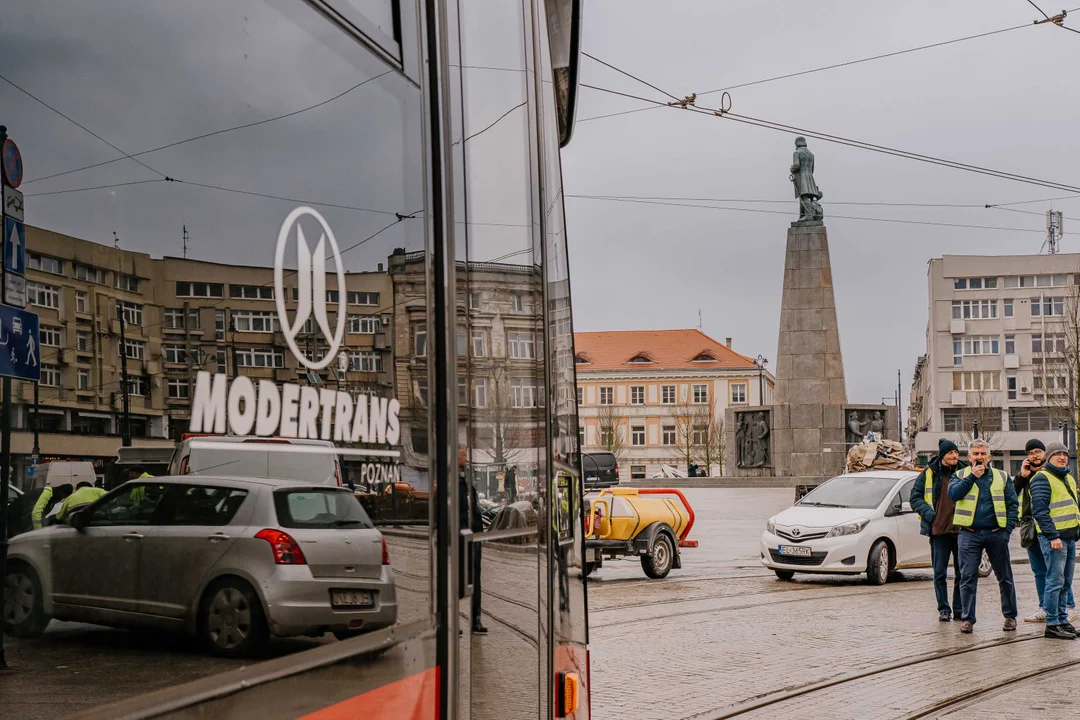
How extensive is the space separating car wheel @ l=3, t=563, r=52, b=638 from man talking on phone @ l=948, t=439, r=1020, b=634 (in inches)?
425

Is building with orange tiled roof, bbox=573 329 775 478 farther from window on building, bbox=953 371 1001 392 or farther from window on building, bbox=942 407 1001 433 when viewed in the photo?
window on building, bbox=953 371 1001 392

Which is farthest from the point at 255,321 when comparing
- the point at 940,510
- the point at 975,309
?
the point at 975,309

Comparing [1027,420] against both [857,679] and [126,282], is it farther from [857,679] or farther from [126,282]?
[126,282]

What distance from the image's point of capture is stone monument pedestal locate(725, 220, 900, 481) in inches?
1410

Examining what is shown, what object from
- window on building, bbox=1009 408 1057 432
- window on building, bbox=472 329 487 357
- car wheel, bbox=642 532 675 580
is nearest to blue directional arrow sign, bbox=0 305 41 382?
window on building, bbox=472 329 487 357

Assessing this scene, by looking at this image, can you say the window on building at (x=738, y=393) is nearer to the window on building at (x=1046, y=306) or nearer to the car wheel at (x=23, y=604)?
the window on building at (x=1046, y=306)

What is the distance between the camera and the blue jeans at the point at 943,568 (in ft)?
39.9

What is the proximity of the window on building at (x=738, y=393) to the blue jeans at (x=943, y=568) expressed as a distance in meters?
87.2

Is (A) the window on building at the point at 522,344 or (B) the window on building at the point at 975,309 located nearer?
(A) the window on building at the point at 522,344

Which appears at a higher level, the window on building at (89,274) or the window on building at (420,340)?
the window on building at (89,274)

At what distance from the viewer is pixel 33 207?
1.64 metres

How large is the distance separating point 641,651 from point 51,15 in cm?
927

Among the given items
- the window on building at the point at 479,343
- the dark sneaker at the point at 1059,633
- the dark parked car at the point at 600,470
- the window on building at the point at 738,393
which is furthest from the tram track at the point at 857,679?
the window on building at the point at 738,393

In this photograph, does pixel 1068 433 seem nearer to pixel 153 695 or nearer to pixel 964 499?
pixel 964 499
